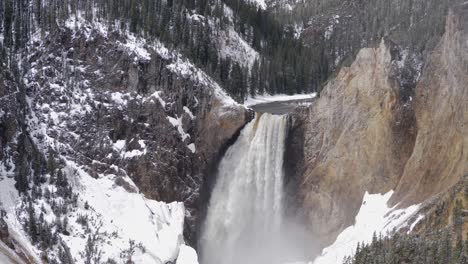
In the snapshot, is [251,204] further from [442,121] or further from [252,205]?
[442,121]

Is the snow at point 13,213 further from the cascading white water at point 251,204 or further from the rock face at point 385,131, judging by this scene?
the rock face at point 385,131

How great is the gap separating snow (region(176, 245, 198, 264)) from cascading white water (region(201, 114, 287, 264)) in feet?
18.7

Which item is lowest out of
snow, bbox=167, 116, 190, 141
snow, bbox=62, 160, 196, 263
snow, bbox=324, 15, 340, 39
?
snow, bbox=62, 160, 196, 263

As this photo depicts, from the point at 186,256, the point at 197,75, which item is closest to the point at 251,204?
the point at 186,256

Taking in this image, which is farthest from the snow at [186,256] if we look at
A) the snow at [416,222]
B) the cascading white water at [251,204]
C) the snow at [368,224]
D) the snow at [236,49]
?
the snow at [236,49]

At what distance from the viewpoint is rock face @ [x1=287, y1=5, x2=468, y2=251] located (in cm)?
3809

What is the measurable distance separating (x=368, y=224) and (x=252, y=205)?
1172 centimetres

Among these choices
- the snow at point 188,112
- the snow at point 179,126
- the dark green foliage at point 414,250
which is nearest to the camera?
the dark green foliage at point 414,250

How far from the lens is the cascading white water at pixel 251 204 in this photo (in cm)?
4900

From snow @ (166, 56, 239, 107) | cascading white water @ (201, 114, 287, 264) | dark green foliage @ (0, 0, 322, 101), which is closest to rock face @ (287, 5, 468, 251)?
cascading white water @ (201, 114, 287, 264)

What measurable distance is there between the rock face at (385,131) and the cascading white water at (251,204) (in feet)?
6.24

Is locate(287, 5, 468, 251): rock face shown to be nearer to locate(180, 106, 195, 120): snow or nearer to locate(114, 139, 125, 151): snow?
locate(180, 106, 195, 120): snow

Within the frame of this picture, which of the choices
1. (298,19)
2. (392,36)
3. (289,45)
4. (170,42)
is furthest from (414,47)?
(298,19)

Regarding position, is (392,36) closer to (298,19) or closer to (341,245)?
(341,245)
